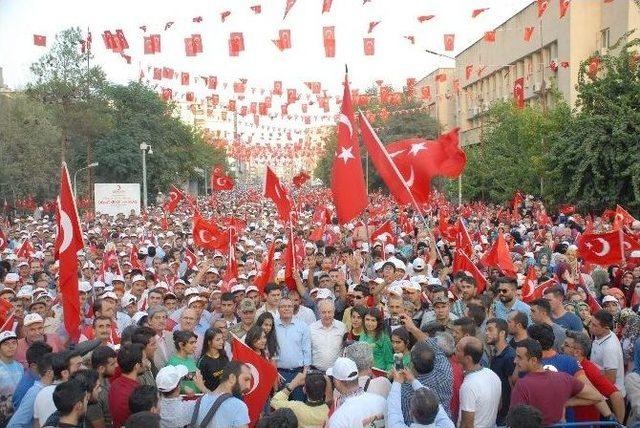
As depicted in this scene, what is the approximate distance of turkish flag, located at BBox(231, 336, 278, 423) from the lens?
6.64 meters

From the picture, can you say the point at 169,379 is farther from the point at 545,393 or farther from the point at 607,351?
the point at 607,351

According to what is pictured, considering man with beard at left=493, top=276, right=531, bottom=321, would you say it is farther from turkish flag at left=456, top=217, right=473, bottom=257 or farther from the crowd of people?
turkish flag at left=456, top=217, right=473, bottom=257

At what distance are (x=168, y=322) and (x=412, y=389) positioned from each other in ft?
14.0

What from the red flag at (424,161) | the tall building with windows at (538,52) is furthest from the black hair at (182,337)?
the tall building with windows at (538,52)

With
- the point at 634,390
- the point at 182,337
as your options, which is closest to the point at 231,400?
the point at 182,337

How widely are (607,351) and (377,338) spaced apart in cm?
193

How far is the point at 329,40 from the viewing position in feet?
73.5

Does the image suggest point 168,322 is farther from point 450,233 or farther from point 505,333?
point 450,233

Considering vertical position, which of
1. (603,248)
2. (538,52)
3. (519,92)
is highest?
(538,52)

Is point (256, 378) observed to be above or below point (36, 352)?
below

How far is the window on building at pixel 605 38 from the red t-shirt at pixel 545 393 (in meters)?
34.6

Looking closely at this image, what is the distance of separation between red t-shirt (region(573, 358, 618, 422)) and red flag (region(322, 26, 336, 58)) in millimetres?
16065

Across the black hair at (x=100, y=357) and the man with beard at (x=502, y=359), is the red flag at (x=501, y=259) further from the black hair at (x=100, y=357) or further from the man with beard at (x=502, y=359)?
the black hair at (x=100, y=357)

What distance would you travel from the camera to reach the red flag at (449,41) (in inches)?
1036
